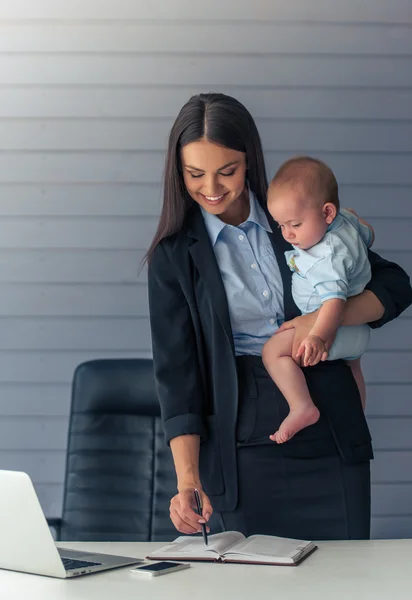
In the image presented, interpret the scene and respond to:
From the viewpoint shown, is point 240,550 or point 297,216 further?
point 297,216

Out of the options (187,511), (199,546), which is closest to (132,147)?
(187,511)

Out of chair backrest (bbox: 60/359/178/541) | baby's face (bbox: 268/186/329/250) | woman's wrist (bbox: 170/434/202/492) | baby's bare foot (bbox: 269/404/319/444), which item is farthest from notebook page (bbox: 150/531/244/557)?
chair backrest (bbox: 60/359/178/541)

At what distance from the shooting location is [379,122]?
11.5 ft

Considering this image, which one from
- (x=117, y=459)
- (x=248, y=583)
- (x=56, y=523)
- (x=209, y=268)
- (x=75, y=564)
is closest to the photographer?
(x=248, y=583)

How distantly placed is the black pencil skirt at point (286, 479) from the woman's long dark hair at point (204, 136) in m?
0.43

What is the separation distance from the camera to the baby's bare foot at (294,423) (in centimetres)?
182

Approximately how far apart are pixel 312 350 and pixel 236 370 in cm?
17

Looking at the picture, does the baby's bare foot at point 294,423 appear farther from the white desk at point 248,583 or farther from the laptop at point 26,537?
the laptop at point 26,537

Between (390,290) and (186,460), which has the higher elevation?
(390,290)

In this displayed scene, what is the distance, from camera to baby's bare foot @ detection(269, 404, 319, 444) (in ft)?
5.96

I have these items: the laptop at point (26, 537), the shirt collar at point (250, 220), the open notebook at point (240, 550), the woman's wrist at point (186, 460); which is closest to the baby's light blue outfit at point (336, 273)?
the shirt collar at point (250, 220)

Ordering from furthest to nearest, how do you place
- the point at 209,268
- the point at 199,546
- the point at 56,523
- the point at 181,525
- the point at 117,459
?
1. the point at 117,459
2. the point at 56,523
3. the point at 209,268
4. the point at 181,525
5. the point at 199,546

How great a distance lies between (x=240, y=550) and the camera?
155 centimetres

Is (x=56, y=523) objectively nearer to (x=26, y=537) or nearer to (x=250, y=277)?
(x=250, y=277)
